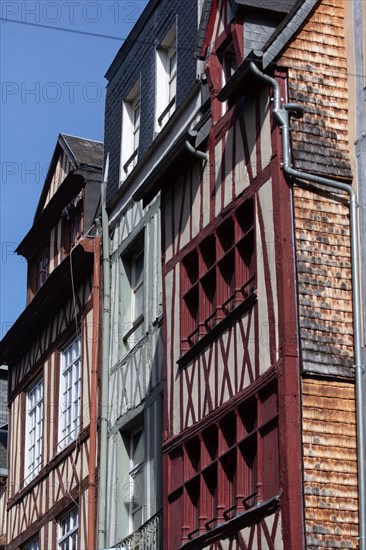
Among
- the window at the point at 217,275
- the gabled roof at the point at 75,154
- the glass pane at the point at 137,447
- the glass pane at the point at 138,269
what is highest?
the gabled roof at the point at 75,154

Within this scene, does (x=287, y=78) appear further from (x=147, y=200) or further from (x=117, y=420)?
(x=117, y=420)

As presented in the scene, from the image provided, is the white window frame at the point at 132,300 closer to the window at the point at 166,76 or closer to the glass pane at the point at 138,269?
the glass pane at the point at 138,269

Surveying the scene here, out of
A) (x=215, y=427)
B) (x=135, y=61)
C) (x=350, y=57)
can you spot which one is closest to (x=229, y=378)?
(x=215, y=427)

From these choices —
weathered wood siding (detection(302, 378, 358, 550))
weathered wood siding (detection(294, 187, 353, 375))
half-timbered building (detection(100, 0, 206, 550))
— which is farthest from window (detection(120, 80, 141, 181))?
weathered wood siding (detection(302, 378, 358, 550))

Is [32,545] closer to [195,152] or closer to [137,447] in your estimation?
[137,447]

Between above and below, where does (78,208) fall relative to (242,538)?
above

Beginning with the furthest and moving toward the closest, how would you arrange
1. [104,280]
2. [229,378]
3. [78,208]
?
[78,208] < [104,280] < [229,378]

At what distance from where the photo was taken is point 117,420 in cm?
2075

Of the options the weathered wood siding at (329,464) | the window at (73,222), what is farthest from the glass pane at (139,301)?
the weathered wood siding at (329,464)

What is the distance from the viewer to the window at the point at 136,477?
19.7 meters

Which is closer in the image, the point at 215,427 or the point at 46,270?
the point at 215,427

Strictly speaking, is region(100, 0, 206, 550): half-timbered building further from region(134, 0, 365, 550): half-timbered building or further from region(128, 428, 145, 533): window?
region(134, 0, 365, 550): half-timbered building

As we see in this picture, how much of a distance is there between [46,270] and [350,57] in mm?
11861

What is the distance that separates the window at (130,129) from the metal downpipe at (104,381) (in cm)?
75
